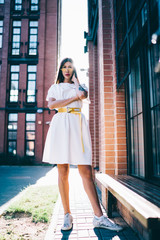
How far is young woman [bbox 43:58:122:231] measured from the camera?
2.46 m

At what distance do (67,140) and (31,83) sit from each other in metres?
15.4

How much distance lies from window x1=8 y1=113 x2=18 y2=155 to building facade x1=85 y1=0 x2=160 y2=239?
13.8m

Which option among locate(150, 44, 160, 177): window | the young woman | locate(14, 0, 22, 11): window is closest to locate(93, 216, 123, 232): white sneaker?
the young woman

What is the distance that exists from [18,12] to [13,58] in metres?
4.24

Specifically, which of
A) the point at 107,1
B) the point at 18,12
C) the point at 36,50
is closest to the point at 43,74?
the point at 36,50

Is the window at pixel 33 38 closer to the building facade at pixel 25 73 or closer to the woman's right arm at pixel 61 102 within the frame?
the building facade at pixel 25 73

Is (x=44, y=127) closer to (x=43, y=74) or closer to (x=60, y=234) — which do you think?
(x=43, y=74)

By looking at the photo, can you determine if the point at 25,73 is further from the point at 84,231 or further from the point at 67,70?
the point at 84,231

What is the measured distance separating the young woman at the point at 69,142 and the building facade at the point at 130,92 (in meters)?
0.54

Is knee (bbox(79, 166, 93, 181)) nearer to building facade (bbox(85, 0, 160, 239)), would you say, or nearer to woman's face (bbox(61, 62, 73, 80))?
building facade (bbox(85, 0, 160, 239))

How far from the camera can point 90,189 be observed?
2480 mm

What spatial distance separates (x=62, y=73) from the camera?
2.86 m

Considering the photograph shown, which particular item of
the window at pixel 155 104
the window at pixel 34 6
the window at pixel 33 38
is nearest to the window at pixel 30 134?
the window at pixel 33 38

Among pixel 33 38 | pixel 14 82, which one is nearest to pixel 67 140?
pixel 14 82
